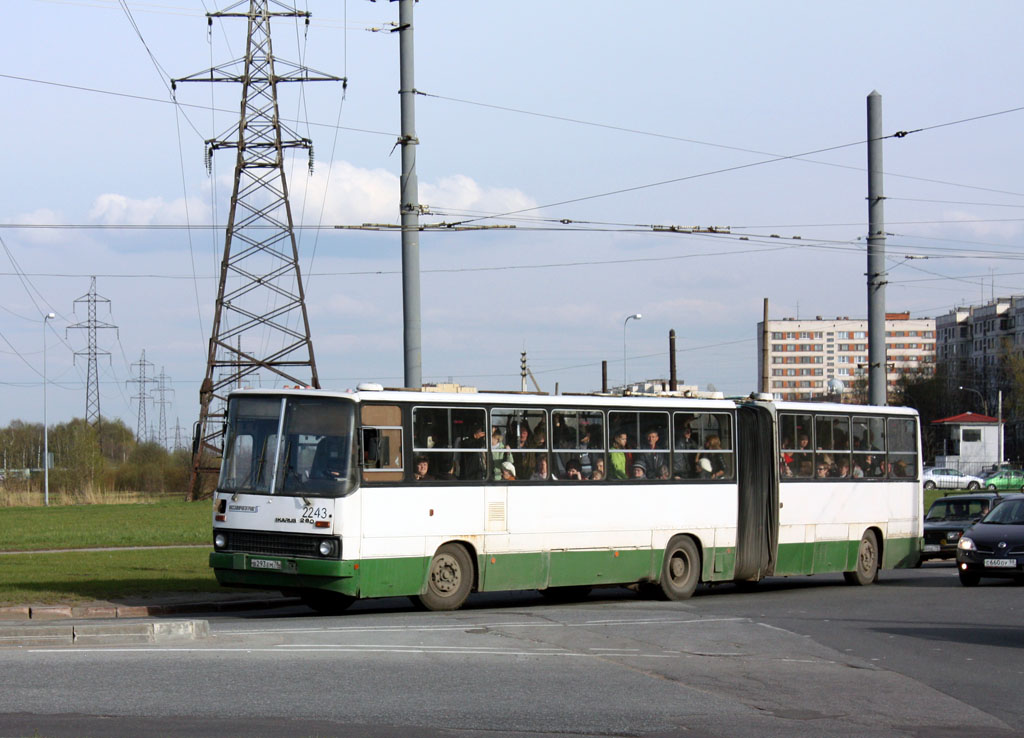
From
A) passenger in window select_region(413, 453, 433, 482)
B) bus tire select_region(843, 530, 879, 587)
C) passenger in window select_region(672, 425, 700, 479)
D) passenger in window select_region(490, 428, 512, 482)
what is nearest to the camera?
passenger in window select_region(413, 453, 433, 482)

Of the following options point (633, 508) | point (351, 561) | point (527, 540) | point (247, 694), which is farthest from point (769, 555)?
point (247, 694)

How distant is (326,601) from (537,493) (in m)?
3.27

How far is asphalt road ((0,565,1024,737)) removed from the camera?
29.0ft

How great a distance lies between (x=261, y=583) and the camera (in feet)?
52.6

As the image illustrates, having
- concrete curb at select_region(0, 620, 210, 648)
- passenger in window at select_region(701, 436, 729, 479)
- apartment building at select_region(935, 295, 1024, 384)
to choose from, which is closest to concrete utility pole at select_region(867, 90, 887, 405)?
passenger in window at select_region(701, 436, 729, 479)

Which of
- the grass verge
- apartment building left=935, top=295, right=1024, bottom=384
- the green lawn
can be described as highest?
apartment building left=935, top=295, right=1024, bottom=384

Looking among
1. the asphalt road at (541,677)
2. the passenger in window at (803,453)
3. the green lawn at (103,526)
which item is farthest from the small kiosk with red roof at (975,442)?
Answer: the asphalt road at (541,677)

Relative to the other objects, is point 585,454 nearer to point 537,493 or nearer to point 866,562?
point 537,493

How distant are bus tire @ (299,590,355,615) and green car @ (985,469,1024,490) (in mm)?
62514

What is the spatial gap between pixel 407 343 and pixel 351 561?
4667mm

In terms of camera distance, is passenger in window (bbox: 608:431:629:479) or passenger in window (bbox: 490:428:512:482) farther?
passenger in window (bbox: 608:431:629:479)

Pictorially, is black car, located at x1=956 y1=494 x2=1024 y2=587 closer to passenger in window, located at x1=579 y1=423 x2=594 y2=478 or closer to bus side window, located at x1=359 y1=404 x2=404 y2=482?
passenger in window, located at x1=579 y1=423 x2=594 y2=478

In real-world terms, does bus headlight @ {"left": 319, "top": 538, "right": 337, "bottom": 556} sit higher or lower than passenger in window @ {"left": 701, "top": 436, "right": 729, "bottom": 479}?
lower

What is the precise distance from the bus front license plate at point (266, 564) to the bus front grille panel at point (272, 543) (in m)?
0.10
